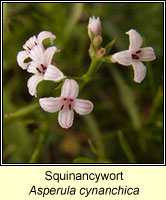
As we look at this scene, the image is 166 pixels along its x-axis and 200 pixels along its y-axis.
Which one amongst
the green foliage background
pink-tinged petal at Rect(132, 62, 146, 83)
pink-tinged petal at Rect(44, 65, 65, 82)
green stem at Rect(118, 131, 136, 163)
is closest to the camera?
pink-tinged petal at Rect(44, 65, 65, 82)

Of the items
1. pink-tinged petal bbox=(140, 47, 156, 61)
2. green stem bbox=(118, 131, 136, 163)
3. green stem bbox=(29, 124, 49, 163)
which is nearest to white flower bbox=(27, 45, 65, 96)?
pink-tinged petal bbox=(140, 47, 156, 61)

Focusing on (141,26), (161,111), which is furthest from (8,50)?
(161,111)

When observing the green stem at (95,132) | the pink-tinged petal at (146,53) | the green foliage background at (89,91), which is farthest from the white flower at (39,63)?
the green stem at (95,132)

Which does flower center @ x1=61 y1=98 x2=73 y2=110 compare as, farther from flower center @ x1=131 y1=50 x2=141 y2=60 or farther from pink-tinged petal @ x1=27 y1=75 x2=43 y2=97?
flower center @ x1=131 y1=50 x2=141 y2=60

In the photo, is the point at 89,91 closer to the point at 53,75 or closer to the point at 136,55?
the point at 136,55

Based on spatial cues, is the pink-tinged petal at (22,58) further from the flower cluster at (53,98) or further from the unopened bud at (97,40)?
the unopened bud at (97,40)

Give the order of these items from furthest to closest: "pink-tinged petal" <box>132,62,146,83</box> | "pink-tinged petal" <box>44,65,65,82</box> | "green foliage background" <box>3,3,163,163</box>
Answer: "green foliage background" <box>3,3,163,163</box> < "pink-tinged petal" <box>132,62,146,83</box> < "pink-tinged petal" <box>44,65,65,82</box>
